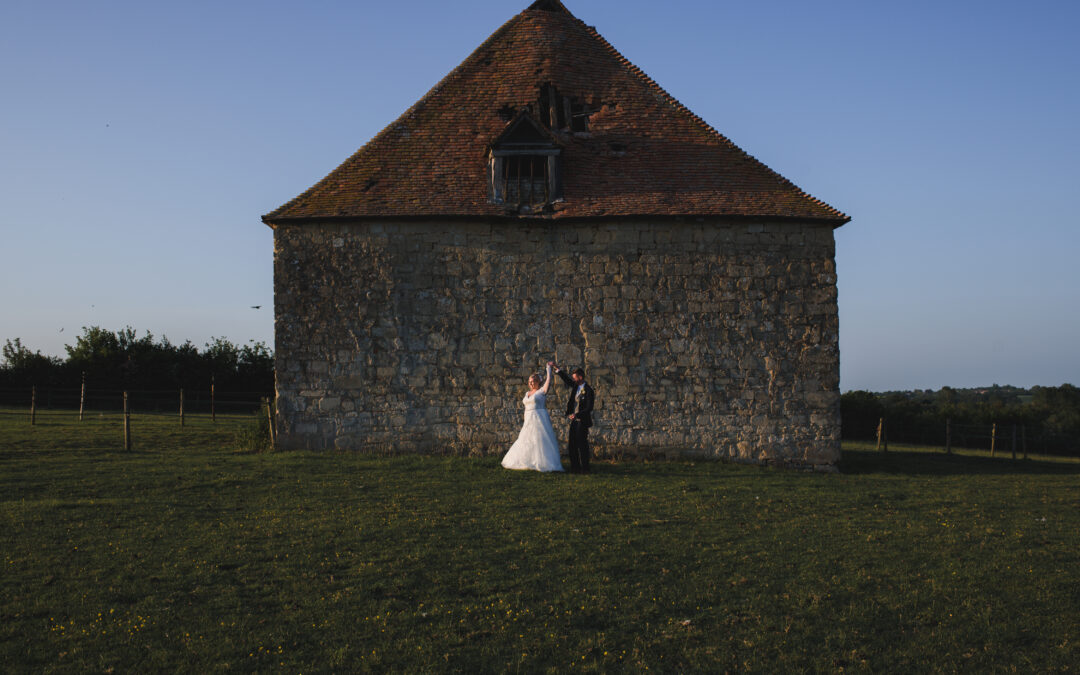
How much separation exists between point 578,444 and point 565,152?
6.40 m

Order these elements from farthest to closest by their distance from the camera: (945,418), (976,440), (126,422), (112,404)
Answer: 1. (945,418)
2. (976,440)
3. (112,404)
4. (126,422)

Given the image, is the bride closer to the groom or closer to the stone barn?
the groom

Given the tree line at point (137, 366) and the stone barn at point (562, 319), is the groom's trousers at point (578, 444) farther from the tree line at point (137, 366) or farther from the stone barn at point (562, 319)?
the tree line at point (137, 366)

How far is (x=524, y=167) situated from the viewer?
1616 cm

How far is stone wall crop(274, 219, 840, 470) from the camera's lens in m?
15.4

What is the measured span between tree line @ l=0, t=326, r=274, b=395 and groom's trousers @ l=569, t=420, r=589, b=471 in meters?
23.0

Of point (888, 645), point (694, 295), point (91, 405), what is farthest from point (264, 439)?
point (91, 405)

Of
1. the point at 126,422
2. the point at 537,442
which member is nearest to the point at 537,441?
the point at 537,442

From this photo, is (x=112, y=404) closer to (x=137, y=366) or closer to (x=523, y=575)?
(x=137, y=366)

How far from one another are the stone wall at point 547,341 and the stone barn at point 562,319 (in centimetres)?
3

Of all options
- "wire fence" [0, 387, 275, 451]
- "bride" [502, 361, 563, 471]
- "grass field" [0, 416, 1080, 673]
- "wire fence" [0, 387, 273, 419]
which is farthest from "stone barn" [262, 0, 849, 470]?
"wire fence" [0, 387, 273, 419]

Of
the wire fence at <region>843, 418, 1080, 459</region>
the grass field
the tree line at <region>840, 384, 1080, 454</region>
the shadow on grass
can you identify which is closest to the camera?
the grass field

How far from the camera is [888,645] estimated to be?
19.3ft

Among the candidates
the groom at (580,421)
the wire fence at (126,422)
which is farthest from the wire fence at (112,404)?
the groom at (580,421)
